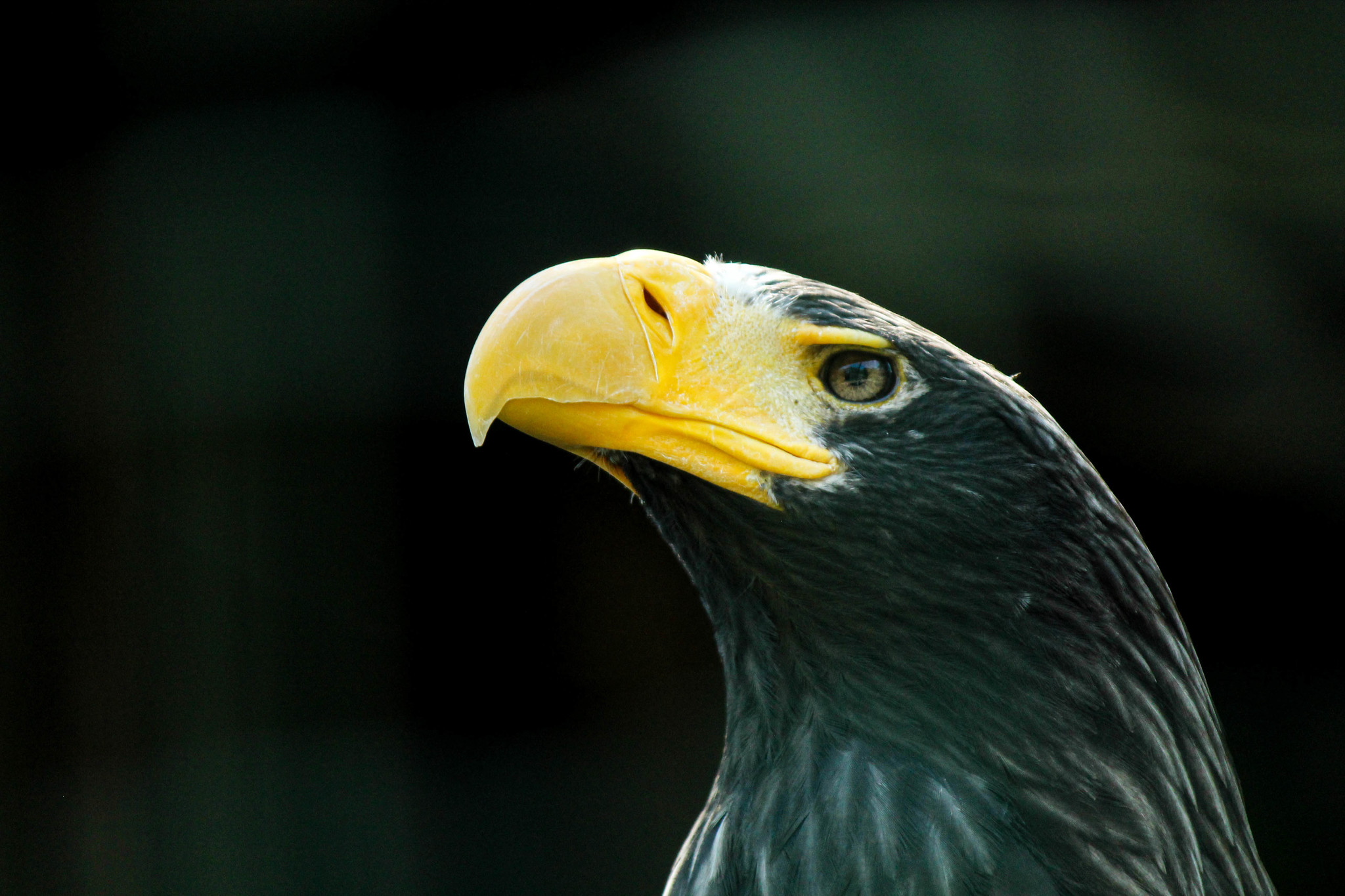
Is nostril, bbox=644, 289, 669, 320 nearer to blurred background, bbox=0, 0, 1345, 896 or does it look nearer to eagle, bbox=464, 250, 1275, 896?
eagle, bbox=464, 250, 1275, 896

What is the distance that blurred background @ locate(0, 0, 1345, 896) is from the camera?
215cm

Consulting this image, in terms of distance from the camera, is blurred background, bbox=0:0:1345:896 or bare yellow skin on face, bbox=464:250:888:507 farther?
blurred background, bbox=0:0:1345:896

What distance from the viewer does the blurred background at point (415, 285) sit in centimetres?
215

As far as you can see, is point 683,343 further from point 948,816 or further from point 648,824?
point 648,824

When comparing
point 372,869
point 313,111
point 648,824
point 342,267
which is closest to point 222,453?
point 342,267

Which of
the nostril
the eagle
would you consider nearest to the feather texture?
the eagle

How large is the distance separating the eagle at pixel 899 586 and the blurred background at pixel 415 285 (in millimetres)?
1128

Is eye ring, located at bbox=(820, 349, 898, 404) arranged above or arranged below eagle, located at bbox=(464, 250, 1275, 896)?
above

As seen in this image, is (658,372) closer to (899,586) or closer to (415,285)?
(899,586)

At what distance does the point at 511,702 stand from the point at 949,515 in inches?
66.0

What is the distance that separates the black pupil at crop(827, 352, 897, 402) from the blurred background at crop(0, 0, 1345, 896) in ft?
3.74

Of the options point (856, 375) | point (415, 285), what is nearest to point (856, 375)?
point (856, 375)

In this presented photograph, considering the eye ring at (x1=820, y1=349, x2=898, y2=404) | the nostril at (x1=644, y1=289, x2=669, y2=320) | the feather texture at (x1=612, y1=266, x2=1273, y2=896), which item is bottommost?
the feather texture at (x1=612, y1=266, x2=1273, y2=896)

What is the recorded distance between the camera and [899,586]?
1128 mm
